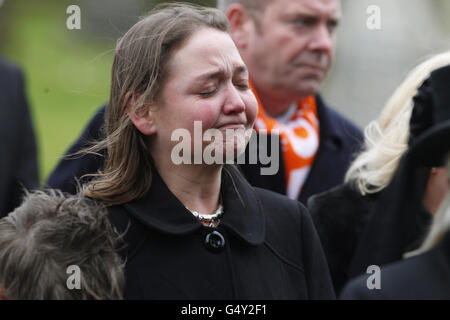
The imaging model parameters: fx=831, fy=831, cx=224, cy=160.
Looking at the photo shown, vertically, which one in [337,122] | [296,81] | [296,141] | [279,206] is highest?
[296,81]

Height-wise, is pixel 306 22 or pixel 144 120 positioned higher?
pixel 306 22

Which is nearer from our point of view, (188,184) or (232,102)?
(232,102)

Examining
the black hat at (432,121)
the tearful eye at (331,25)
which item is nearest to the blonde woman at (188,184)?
the black hat at (432,121)

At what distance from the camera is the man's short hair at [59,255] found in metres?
2.38

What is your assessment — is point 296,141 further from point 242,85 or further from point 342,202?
point 242,85

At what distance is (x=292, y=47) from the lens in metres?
4.32

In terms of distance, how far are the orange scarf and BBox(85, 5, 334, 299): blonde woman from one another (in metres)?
1.33

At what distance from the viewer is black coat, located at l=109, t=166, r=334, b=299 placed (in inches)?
99.3

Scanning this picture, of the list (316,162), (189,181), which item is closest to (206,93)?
(189,181)

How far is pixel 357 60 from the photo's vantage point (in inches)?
449

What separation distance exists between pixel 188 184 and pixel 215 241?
22cm

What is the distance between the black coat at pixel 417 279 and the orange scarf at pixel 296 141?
6.01ft

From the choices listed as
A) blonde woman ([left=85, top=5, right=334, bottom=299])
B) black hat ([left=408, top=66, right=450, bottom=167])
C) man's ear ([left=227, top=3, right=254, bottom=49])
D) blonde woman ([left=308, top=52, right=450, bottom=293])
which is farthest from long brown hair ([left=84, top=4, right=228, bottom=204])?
man's ear ([left=227, top=3, right=254, bottom=49])

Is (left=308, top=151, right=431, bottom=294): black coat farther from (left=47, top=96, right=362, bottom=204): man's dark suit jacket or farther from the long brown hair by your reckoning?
the long brown hair
